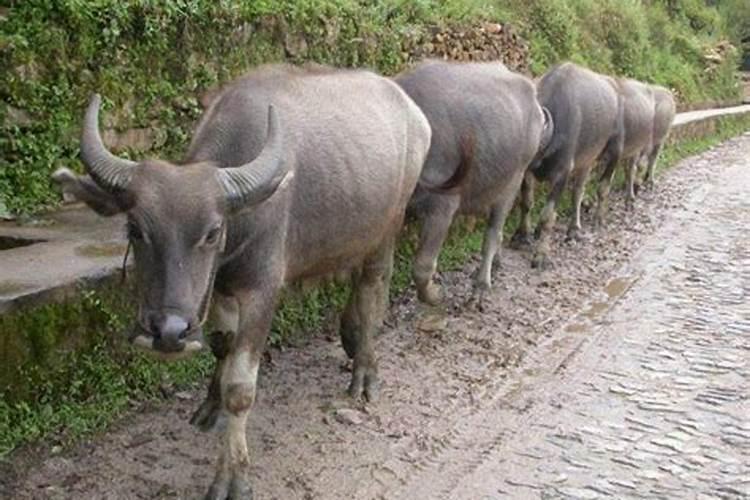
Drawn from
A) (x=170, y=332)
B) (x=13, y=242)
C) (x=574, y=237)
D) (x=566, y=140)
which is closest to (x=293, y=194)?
(x=170, y=332)

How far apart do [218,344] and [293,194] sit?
783 millimetres

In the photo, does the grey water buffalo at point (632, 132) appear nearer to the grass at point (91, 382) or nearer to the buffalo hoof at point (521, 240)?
the buffalo hoof at point (521, 240)

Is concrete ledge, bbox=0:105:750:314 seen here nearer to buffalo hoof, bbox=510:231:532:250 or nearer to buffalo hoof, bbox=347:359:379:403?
buffalo hoof, bbox=347:359:379:403

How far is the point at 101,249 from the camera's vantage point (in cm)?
503

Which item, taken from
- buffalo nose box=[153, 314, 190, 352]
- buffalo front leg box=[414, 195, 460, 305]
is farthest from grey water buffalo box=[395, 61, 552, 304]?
buffalo nose box=[153, 314, 190, 352]

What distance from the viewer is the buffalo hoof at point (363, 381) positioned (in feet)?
16.8

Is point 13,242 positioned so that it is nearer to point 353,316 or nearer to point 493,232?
point 353,316

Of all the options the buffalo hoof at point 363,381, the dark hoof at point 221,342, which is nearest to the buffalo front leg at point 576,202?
the buffalo hoof at point 363,381

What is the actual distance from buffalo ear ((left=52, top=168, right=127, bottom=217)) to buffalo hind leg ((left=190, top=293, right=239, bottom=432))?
2.56ft

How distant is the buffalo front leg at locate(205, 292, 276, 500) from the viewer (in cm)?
380

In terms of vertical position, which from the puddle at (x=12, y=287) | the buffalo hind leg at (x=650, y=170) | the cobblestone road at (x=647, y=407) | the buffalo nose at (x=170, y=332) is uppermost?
the buffalo nose at (x=170, y=332)

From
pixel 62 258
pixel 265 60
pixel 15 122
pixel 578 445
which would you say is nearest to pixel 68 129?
pixel 15 122

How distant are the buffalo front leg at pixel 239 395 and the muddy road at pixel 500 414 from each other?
0.20 m

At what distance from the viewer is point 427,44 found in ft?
30.4
